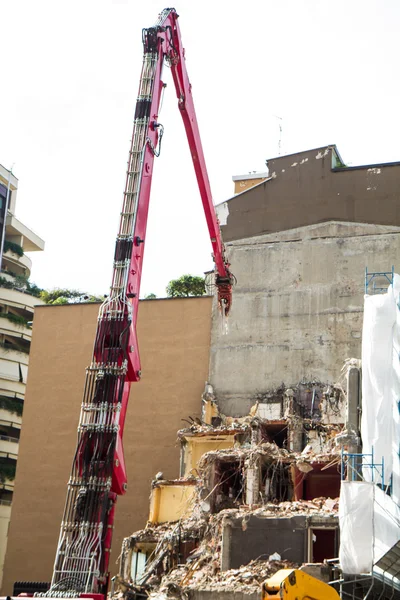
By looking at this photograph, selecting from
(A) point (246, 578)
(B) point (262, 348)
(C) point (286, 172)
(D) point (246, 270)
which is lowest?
(A) point (246, 578)

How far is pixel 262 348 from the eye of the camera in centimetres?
4538

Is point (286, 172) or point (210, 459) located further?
point (286, 172)

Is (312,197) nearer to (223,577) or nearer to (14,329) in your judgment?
(14,329)

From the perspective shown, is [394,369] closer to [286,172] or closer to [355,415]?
[355,415]

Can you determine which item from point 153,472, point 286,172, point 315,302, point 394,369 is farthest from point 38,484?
point 394,369

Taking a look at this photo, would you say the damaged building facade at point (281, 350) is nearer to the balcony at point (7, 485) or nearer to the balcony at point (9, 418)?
the balcony at point (7, 485)

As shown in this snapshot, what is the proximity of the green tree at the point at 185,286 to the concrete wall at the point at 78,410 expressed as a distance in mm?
12173

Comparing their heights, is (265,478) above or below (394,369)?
below

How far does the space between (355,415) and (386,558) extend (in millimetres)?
5780

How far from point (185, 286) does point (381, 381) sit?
33415 millimetres

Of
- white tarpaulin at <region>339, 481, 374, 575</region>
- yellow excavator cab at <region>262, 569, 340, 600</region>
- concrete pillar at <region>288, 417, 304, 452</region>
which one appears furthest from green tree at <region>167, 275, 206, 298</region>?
yellow excavator cab at <region>262, 569, 340, 600</region>

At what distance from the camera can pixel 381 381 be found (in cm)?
2775

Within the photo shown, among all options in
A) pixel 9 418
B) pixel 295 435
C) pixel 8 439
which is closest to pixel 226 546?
pixel 295 435

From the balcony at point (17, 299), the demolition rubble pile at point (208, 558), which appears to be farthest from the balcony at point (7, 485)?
the demolition rubble pile at point (208, 558)
